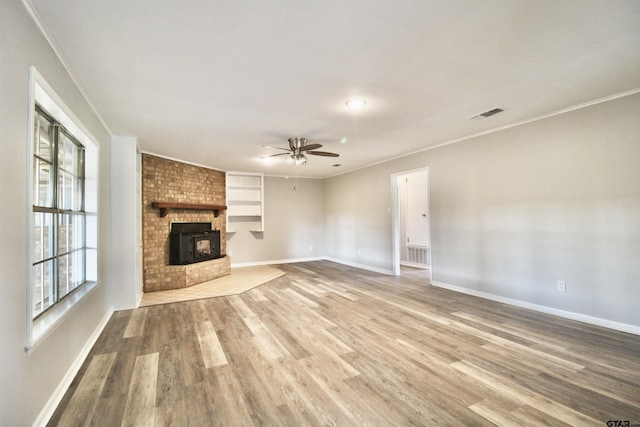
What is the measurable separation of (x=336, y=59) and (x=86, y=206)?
311cm

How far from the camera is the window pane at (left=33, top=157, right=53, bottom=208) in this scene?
80.6 inches

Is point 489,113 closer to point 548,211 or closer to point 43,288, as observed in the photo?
point 548,211

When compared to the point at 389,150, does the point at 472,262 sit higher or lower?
lower

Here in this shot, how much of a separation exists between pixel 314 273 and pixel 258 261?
195 cm

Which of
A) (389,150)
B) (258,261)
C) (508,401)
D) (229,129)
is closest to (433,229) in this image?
(389,150)

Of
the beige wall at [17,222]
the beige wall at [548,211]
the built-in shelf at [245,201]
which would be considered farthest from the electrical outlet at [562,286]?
the built-in shelf at [245,201]

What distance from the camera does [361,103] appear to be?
9.87 feet

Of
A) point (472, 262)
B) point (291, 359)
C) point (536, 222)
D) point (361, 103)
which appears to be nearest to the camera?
point (291, 359)

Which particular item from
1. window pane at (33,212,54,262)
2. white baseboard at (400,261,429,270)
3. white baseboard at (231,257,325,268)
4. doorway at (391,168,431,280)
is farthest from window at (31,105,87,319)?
white baseboard at (400,261,429,270)

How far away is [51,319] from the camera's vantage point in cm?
204

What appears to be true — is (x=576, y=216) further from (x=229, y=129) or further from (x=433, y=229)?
(x=229, y=129)

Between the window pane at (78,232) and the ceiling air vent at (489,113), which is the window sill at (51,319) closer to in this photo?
the window pane at (78,232)

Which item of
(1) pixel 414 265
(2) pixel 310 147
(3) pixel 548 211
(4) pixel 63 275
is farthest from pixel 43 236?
(1) pixel 414 265

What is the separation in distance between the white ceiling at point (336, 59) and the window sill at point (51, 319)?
1.87m
